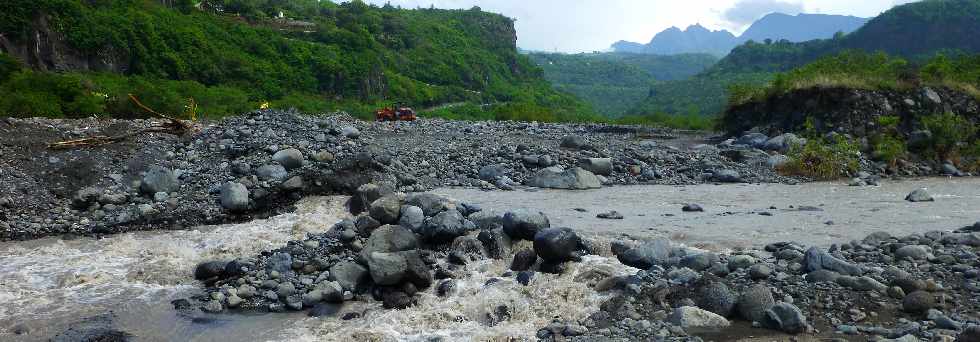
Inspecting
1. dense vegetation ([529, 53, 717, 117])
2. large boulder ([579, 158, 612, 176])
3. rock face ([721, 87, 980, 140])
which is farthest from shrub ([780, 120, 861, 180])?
dense vegetation ([529, 53, 717, 117])

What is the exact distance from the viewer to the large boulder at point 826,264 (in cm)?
776

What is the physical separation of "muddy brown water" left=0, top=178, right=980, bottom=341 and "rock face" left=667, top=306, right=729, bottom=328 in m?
0.44

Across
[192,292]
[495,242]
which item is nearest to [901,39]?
[495,242]

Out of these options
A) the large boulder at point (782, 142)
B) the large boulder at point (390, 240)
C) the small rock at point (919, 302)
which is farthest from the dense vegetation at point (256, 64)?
the small rock at point (919, 302)

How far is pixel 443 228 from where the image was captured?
10023 mm

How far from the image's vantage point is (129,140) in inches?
611

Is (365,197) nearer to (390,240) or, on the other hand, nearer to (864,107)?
(390,240)

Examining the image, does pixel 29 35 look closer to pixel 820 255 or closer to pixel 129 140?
pixel 129 140

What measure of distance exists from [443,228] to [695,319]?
4360 millimetres

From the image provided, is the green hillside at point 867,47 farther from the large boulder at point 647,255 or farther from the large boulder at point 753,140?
the large boulder at point 647,255

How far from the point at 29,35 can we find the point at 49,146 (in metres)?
32.9

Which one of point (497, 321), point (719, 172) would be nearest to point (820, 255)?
point (497, 321)

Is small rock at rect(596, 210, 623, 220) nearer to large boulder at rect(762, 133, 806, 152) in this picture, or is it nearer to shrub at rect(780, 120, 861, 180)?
shrub at rect(780, 120, 861, 180)

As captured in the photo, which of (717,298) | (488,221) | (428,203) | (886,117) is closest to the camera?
(717,298)
